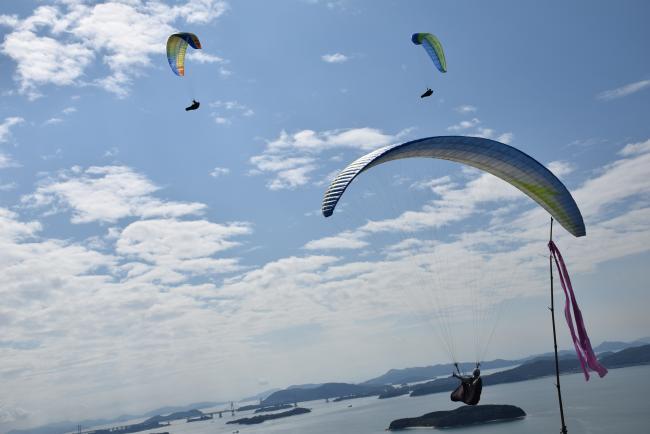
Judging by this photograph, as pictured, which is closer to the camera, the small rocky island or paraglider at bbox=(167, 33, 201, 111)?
paraglider at bbox=(167, 33, 201, 111)

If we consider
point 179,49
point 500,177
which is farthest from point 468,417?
point 179,49

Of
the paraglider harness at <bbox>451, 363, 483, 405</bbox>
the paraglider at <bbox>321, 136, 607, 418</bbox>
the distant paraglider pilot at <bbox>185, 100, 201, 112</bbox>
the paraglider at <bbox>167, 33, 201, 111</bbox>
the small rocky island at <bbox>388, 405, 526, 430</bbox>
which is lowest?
the small rocky island at <bbox>388, 405, 526, 430</bbox>

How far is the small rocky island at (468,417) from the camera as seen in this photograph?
392 feet

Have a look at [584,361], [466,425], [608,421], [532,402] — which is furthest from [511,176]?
[532,402]

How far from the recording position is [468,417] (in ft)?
413

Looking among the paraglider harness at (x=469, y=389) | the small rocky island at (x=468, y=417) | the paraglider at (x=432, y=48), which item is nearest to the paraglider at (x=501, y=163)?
the paraglider at (x=432, y=48)

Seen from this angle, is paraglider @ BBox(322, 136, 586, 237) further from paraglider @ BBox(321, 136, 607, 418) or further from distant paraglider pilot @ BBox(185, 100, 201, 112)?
distant paraglider pilot @ BBox(185, 100, 201, 112)

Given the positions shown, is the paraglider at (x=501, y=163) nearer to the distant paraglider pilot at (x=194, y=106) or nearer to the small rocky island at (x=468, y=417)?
the distant paraglider pilot at (x=194, y=106)

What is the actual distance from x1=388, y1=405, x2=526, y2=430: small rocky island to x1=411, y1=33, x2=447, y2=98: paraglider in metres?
108

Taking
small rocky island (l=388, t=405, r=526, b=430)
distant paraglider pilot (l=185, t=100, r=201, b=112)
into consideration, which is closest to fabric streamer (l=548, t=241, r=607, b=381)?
distant paraglider pilot (l=185, t=100, r=201, b=112)

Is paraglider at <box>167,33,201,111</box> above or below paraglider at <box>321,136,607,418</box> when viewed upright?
above

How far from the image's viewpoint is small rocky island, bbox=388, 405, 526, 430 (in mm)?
119625

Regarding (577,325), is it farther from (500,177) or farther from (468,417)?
A: (468,417)

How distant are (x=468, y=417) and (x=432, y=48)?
115 m
